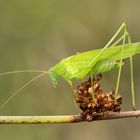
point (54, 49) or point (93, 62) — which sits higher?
point (54, 49)

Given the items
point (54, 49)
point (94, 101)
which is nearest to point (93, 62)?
point (94, 101)

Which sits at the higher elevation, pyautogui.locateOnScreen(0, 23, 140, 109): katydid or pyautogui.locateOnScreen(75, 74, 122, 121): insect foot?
pyautogui.locateOnScreen(0, 23, 140, 109): katydid

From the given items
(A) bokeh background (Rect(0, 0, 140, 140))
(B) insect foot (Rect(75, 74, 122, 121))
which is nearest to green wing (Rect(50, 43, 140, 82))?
(B) insect foot (Rect(75, 74, 122, 121))

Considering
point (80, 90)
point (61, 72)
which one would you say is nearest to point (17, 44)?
point (61, 72)

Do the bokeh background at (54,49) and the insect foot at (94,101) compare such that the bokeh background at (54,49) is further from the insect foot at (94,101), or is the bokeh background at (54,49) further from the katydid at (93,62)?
the insect foot at (94,101)

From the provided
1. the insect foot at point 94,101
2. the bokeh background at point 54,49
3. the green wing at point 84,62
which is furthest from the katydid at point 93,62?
the bokeh background at point 54,49

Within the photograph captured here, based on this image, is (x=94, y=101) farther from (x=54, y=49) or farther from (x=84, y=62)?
(x=54, y=49)

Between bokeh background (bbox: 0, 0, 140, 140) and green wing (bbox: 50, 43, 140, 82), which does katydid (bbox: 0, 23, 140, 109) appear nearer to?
green wing (bbox: 50, 43, 140, 82)
